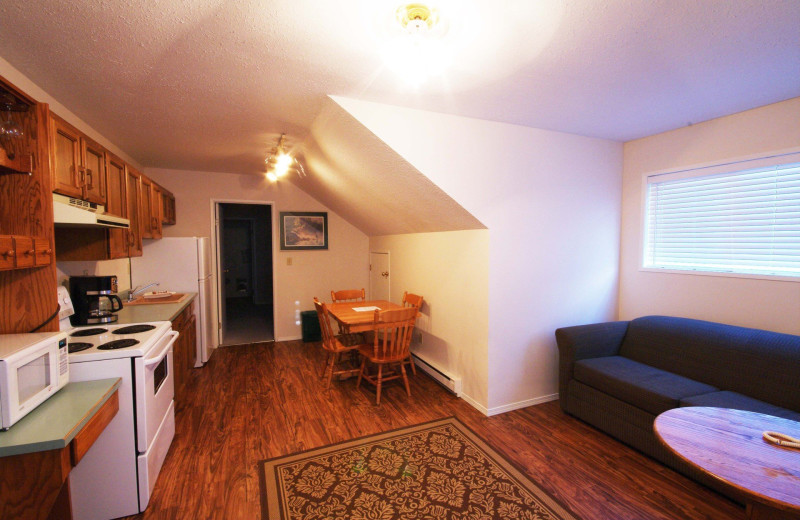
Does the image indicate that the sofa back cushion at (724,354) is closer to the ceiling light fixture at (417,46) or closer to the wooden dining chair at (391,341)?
the wooden dining chair at (391,341)

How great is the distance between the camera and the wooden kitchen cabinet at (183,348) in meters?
Result: 2.90

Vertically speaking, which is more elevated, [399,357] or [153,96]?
[153,96]

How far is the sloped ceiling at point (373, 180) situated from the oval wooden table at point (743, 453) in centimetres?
180

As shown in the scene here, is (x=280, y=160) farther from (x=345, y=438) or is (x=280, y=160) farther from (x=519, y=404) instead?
(x=519, y=404)

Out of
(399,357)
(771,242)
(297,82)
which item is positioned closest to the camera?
(297,82)

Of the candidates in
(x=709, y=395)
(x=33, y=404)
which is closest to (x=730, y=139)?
(x=709, y=395)

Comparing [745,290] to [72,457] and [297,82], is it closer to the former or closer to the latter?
[297,82]

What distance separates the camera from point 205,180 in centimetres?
475

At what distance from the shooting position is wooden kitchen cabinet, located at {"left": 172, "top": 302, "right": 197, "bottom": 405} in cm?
290

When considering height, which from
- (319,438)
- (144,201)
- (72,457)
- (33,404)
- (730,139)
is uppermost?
(730,139)

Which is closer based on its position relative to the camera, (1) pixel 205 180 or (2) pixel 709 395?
(2) pixel 709 395

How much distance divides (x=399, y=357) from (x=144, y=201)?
2.85 m

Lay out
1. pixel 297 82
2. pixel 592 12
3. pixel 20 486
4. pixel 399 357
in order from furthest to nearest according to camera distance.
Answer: pixel 399 357 < pixel 297 82 < pixel 592 12 < pixel 20 486

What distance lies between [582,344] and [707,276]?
3.74 ft
